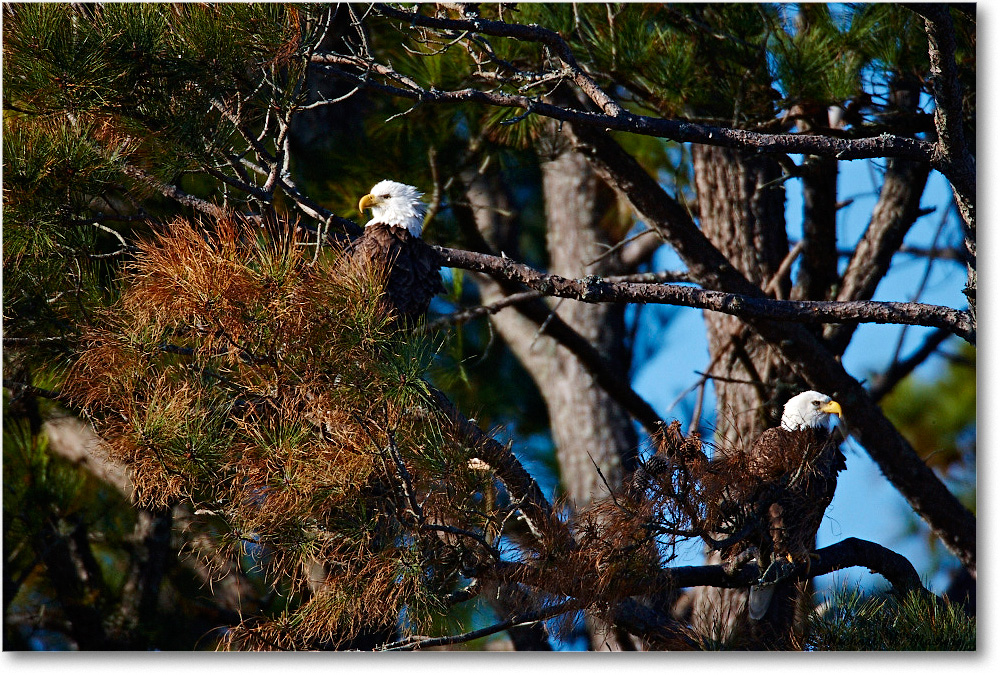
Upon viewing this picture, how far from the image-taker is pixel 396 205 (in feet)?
7.92

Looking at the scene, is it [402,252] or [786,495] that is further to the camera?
[402,252]

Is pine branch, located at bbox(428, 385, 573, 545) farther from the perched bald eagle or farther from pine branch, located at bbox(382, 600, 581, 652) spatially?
the perched bald eagle

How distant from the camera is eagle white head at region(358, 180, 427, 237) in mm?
2383

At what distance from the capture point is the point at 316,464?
4.65ft

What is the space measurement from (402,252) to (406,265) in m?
0.04

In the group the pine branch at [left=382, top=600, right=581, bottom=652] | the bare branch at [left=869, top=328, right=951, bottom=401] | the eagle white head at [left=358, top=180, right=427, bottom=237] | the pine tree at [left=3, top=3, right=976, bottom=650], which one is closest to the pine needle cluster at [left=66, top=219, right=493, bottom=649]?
the pine tree at [left=3, top=3, right=976, bottom=650]

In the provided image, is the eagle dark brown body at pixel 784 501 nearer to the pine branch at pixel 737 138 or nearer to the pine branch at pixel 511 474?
the pine branch at pixel 511 474

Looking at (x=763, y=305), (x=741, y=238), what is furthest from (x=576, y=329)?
(x=763, y=305)

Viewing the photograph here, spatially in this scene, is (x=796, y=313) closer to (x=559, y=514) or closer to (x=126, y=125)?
(x=559, y=514)

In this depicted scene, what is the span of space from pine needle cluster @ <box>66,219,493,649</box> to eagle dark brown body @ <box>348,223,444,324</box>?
563 mm

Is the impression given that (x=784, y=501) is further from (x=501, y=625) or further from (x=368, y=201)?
(x=368, y=201)

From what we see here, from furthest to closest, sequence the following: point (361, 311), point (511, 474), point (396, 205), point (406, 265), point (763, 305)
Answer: point (396, 205), point (406, 265), point (763, 305), point (511, 474), point (361, 311)

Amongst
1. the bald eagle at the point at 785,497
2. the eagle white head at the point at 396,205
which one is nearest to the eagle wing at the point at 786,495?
the bald eagle at the point at 785,497

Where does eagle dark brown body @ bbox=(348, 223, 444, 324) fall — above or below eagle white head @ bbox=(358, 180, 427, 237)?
below
